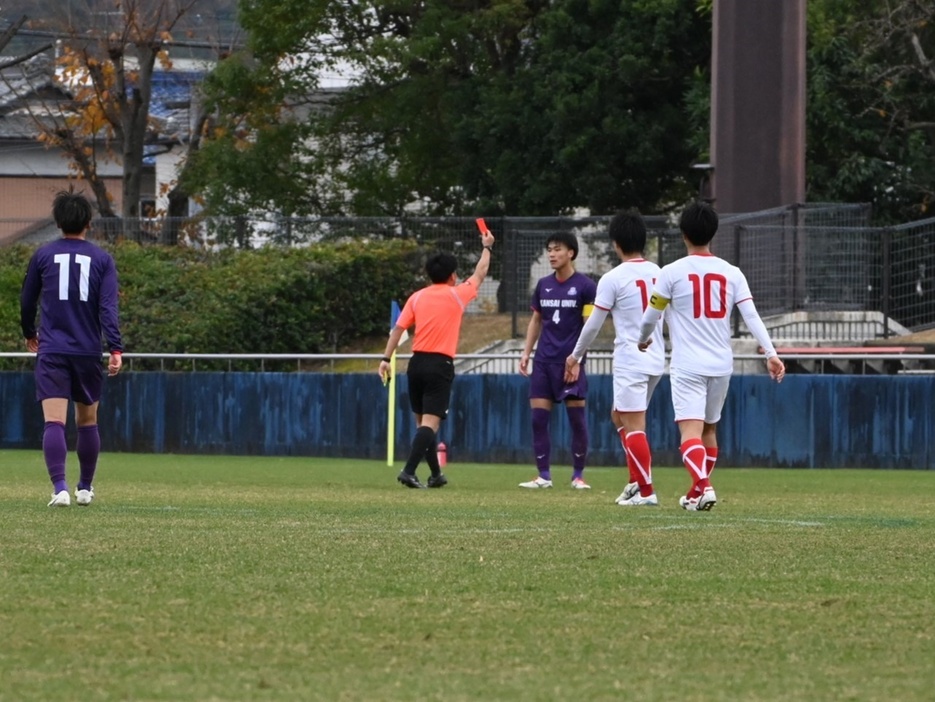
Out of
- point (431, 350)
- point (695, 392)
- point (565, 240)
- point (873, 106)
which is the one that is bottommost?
point (695, 392)

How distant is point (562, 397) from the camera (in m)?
15.4

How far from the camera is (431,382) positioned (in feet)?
47.9

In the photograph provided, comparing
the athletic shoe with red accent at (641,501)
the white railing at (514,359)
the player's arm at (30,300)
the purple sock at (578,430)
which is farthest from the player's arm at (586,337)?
the white railing at (514,359)

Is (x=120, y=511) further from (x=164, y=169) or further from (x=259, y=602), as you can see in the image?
(x=164, y=169)

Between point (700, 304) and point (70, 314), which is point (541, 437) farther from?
point (70, 314)

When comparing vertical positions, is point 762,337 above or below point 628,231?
below

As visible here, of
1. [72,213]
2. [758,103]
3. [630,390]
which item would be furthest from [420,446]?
[758,103]

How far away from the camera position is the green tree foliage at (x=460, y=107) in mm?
36344

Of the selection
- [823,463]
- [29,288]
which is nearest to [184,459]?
[823,463]

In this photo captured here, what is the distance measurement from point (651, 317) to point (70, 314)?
348 centimetres

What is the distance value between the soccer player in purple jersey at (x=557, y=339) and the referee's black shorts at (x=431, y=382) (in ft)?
2.28

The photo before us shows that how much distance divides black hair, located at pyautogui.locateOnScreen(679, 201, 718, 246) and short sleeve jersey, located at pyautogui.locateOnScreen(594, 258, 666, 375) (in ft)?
4.99

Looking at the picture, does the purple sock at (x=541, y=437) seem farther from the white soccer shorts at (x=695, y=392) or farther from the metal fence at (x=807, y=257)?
the metal fence at (x=807, y=257)

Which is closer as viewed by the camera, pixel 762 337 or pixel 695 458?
pixel 695 458
